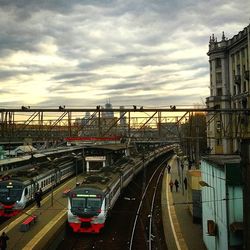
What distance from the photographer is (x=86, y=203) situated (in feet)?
78.8

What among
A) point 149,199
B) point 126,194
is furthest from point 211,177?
point 126,194

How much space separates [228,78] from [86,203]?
4048cm

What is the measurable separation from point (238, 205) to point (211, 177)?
3.96 metres

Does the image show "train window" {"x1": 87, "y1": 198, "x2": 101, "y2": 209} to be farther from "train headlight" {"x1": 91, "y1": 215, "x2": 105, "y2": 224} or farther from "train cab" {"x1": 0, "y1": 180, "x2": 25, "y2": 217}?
"train cab" {"x1": 0, "y1": 180, "x2": 25, "y2": 217}

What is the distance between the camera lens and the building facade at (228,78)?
51.1m

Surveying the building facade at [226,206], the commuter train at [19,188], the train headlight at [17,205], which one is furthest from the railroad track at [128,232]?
the commuter train at [19,188]

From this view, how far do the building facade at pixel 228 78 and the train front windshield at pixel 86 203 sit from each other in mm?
29704

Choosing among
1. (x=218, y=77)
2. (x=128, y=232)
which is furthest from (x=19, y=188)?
(x=218, y=77)

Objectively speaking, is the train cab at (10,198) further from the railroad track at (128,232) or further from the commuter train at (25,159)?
the commuter train at (25,159)

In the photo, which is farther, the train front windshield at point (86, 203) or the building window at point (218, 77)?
the building window at point (218, 77)

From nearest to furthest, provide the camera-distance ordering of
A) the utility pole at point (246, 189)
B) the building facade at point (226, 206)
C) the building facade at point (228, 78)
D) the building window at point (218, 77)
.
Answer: the utility pole at point (246, 189) < the building facade at point (226, 206) < the building facade at point (228, 78) < the building window at point (218, 77)

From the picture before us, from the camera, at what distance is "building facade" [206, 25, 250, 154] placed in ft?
168

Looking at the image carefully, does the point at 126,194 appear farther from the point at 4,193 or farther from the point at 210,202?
the point at 210,202

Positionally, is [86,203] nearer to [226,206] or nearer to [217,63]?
[226,206]
